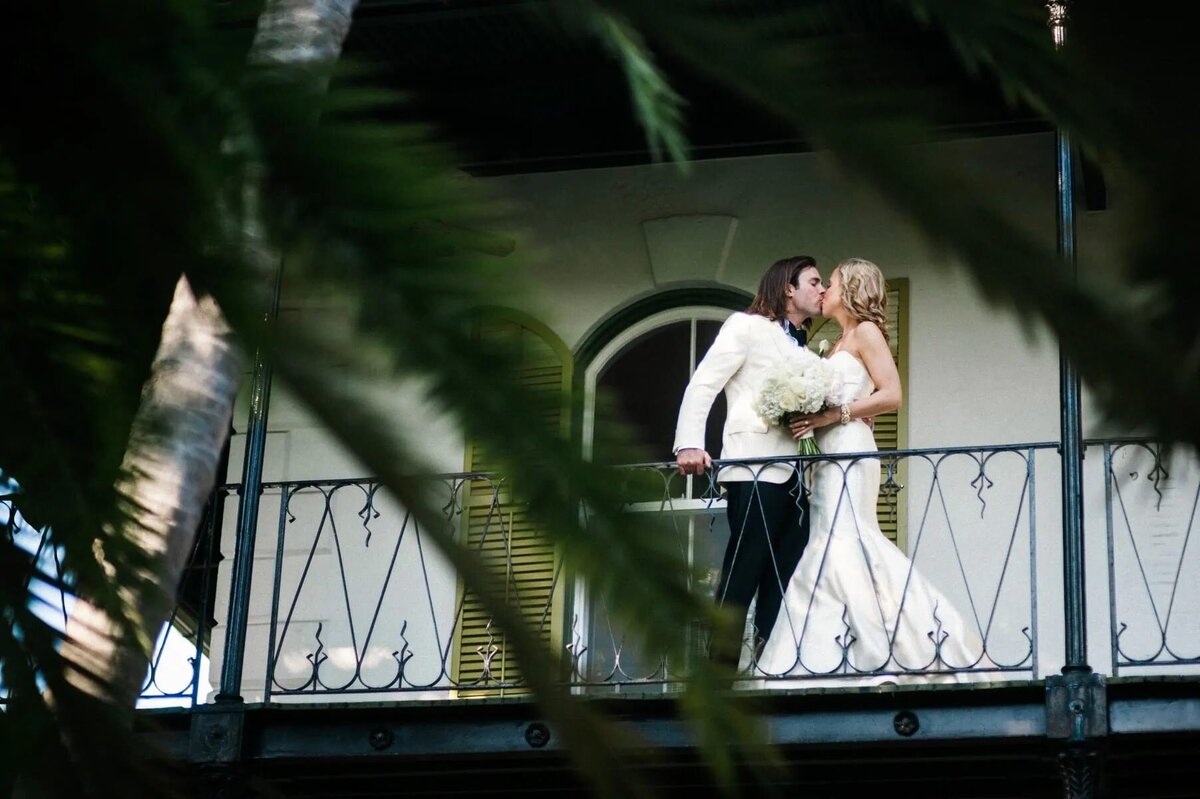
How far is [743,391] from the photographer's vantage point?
8.01 metres

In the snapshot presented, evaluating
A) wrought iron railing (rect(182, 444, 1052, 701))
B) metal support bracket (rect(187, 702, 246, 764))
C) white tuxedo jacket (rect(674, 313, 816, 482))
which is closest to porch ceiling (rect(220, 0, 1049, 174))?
wrought iron railing (rect(182, 444, 1052, 701))

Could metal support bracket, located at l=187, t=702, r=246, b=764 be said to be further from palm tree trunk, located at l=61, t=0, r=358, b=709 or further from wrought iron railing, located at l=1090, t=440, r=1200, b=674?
palm tree trunk, located at l=61, t=0, r=358, b=709

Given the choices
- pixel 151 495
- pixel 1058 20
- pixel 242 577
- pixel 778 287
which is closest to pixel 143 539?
pixel 151 495

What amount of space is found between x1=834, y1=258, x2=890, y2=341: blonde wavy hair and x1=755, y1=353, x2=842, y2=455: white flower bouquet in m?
0.31

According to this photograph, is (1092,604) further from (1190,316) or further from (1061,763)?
(1190,316)

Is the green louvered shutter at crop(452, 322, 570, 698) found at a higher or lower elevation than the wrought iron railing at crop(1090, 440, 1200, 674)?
lower

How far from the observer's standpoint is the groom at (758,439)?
7.74 m

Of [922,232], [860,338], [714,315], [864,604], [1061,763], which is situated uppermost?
[714,315]

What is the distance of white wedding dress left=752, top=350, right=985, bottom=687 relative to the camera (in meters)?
7.83

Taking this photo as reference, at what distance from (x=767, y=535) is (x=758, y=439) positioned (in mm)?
432

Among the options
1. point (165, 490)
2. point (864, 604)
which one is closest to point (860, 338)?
point (864, 604)

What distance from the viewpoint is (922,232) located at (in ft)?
1.82

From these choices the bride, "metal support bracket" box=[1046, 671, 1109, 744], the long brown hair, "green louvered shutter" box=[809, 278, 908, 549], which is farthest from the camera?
"green louvered shutter" box=[809, 278, 908, 549]

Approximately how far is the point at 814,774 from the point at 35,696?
772 centimetres
